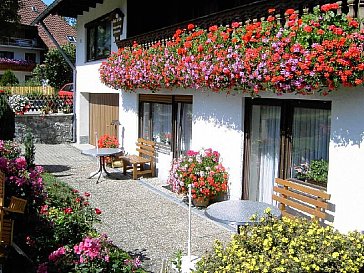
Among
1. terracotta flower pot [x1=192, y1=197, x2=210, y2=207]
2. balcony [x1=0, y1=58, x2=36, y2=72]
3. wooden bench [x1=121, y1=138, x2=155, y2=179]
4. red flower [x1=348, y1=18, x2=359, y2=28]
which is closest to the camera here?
red flower [x1=348, y1=18, x2=359, y2=28]

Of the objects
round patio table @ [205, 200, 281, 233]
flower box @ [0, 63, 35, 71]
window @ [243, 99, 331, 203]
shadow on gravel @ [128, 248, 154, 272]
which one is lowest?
shadow on gravel @ [128, 248, 154, 272]

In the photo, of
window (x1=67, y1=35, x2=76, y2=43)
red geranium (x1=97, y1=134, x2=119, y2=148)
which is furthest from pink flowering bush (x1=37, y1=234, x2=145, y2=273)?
window (x1=67, y1=35, x2=76, y2=43)

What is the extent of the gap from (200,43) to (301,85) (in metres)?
2.66

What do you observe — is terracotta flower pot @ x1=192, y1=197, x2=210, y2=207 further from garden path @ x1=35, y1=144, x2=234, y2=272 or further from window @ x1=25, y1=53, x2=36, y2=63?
window @ x1=25, y1=53, x2=36, y2=63

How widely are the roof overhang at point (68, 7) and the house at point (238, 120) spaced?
13 centimetres

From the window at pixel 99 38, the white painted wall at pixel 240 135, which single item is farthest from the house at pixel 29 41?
the white painted wall at pixel 240 135

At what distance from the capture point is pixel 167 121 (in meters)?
11.2

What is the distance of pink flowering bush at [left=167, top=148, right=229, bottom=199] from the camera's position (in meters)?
8.27

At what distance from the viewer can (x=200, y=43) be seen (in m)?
8.02

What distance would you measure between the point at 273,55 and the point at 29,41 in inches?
1755

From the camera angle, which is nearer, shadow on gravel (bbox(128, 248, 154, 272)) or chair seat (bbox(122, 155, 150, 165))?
shadow on gravel (bbox(128, 248, 154, 272))

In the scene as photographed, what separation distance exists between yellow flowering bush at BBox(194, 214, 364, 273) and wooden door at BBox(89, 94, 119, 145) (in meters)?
9.93

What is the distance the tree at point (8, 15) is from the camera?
2159 centimetres

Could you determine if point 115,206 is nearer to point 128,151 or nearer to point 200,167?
point 200,167
